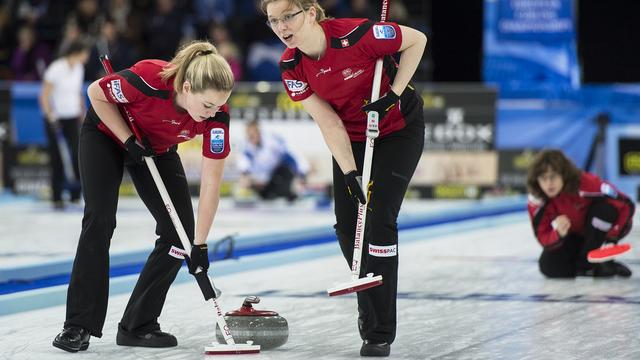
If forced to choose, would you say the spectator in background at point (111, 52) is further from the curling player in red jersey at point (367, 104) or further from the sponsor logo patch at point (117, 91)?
the curling player in red jersey at point (367, 104)

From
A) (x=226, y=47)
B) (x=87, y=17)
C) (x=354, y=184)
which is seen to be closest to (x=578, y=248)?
(x=354, y=184)

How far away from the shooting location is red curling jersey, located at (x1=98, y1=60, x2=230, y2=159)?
455cm

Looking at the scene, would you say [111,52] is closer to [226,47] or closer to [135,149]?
[226,47]

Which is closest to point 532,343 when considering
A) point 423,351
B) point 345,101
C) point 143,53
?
point 423,351

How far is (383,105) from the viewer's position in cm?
450

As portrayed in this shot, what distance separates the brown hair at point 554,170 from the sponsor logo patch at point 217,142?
2870mm

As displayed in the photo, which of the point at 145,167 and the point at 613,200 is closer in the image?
the point at 145,167

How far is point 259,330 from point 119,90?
3.57ft

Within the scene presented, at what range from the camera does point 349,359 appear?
174 inches

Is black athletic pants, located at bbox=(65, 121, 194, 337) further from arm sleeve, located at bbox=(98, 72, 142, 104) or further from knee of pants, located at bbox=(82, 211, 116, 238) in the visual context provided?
arm sleeve, located at bbox=(98, 72, 142, 104)

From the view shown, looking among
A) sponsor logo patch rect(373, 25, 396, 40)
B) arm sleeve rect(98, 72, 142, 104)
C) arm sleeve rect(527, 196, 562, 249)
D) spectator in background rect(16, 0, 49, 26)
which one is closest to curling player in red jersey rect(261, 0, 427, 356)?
sponsor logo patch rect(373, 25, 396, 40)

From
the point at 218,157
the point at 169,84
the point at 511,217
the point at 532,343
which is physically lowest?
the point at 511,217

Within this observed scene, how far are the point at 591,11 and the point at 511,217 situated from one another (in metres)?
5.40

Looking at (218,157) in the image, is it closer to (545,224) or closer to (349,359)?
(349,359)
